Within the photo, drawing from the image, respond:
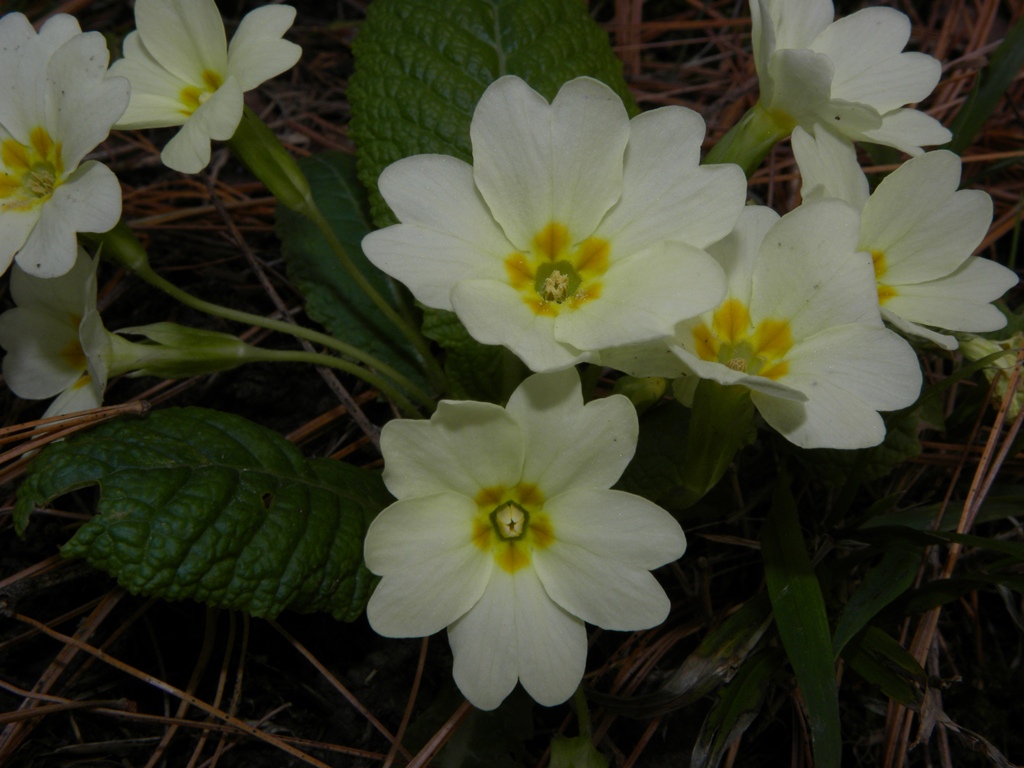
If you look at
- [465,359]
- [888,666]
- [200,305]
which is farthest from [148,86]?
[888,666]

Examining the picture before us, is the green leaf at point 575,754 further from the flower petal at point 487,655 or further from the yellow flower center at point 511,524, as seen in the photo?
the yellow flower center at point 511,524

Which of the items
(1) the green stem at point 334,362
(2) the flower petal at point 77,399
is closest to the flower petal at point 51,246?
(2) the flower petal at point 77,399

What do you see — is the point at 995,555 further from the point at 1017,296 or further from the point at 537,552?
the point at 537,552

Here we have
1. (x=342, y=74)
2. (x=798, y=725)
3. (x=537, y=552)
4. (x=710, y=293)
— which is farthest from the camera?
(x=342, y=74)

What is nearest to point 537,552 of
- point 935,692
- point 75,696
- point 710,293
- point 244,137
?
point 710,293

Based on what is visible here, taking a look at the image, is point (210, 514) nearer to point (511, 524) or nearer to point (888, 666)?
point (511, 524)

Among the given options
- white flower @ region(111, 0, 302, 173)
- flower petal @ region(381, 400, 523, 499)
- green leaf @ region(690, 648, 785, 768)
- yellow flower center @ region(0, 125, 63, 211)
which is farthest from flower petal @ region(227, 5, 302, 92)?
green leaf @ region(690, 648, 785, 768)

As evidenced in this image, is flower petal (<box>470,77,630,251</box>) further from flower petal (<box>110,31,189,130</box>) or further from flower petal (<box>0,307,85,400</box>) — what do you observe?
flower petal (<box>0,307,85,400</box>)
